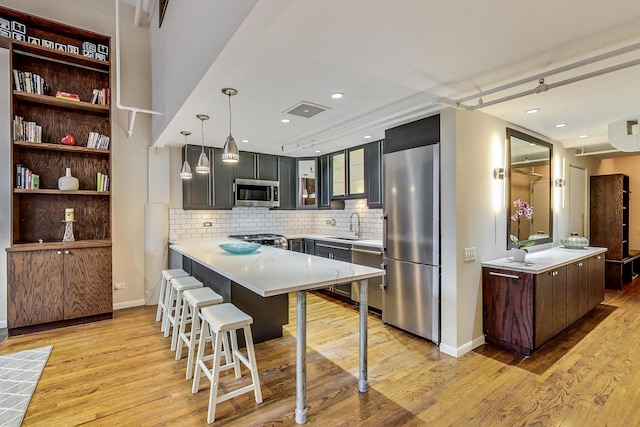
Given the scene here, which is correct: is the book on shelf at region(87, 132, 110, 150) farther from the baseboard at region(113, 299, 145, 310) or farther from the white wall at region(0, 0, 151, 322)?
the baseboard at region(113, 299, 145, 310)

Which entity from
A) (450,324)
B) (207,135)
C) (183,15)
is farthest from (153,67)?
(450,324)

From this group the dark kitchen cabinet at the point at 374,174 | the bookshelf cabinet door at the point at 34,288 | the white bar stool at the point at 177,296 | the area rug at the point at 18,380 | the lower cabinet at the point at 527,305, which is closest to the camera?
the area rug at the point at 18,380

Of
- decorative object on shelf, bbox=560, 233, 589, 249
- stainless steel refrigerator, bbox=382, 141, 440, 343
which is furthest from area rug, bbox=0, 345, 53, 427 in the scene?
decorative object on shelf, bbox=560, 233, 589, 249

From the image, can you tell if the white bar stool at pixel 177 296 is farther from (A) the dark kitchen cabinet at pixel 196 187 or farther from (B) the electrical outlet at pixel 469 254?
(B) the electrical outlet at pixel 469 254

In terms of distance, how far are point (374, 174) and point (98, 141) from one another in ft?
11.7

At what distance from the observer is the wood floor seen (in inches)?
81.4

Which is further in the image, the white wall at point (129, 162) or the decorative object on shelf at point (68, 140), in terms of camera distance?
the white wall at point (129, 162)

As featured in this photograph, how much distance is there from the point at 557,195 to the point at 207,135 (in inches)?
196

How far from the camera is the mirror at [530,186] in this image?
11.7 ft

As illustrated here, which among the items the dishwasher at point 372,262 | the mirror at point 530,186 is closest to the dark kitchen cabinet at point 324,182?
the dishwasher at point 372,262

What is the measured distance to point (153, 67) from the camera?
4305 millimetres

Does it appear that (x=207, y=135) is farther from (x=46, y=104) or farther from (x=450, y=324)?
(x=450, y=324)

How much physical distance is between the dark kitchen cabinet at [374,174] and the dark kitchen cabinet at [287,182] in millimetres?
1613

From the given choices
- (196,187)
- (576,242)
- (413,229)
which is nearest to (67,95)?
(196,187)
